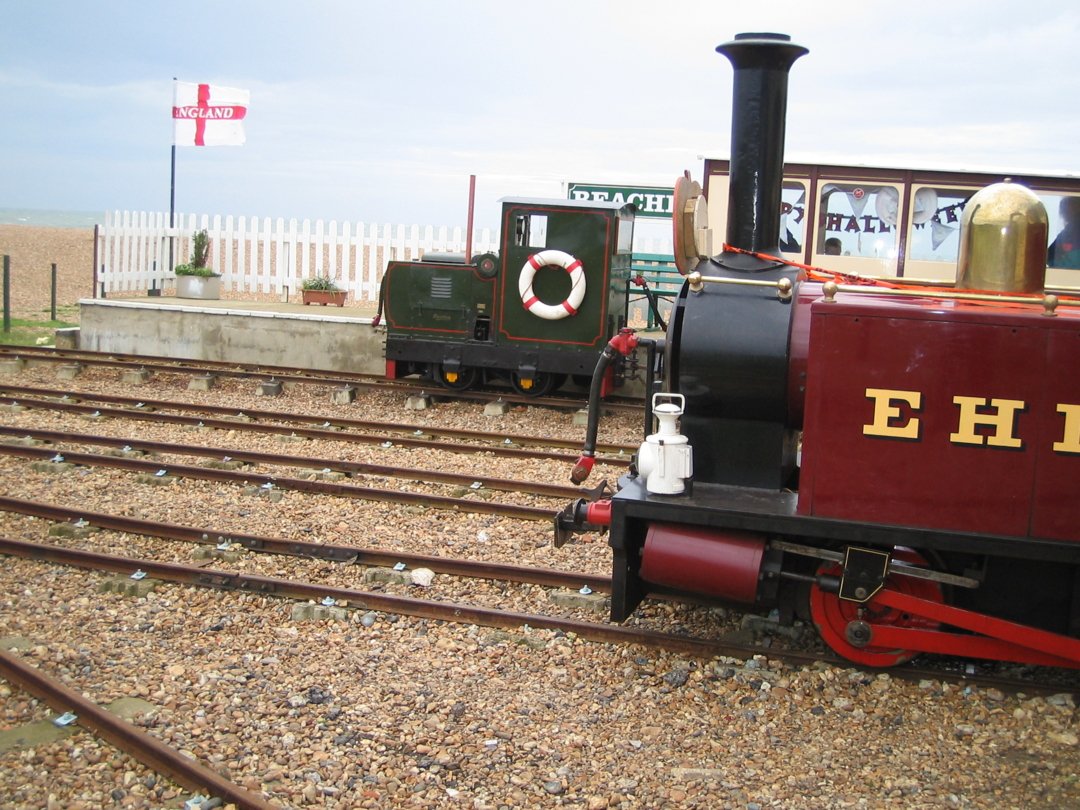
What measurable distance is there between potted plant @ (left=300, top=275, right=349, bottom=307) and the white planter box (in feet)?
5.38

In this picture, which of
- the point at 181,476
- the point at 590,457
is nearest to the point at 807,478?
the point at 590,457

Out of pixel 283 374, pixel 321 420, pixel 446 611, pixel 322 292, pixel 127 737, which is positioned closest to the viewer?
pixel 127 737

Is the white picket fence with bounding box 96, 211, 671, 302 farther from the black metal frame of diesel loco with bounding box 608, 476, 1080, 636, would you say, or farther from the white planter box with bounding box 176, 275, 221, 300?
the black metal frame of diesel loco with bounding box 608, 476, 1080, 636

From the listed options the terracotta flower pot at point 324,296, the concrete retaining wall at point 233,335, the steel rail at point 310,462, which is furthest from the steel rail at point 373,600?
the terracotta flower pot at point 324,296

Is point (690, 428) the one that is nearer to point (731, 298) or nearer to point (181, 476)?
point (731, 298)

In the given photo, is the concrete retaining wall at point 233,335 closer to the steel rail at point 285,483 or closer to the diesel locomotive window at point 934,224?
the steel rail at point 285,483

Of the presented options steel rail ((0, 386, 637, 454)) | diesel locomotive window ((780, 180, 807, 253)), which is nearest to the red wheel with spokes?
steel rail ((0, 386, 637, 454))

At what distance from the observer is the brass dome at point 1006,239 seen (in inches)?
177

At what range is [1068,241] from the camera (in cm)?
1252

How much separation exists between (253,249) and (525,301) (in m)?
8.99

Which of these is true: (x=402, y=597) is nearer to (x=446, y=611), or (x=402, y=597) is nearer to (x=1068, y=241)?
(x=446, y=611)

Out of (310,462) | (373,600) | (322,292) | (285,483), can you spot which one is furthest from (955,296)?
(322,292)

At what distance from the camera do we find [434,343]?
12.0 m

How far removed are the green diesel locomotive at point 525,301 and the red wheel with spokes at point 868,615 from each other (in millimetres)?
6609
